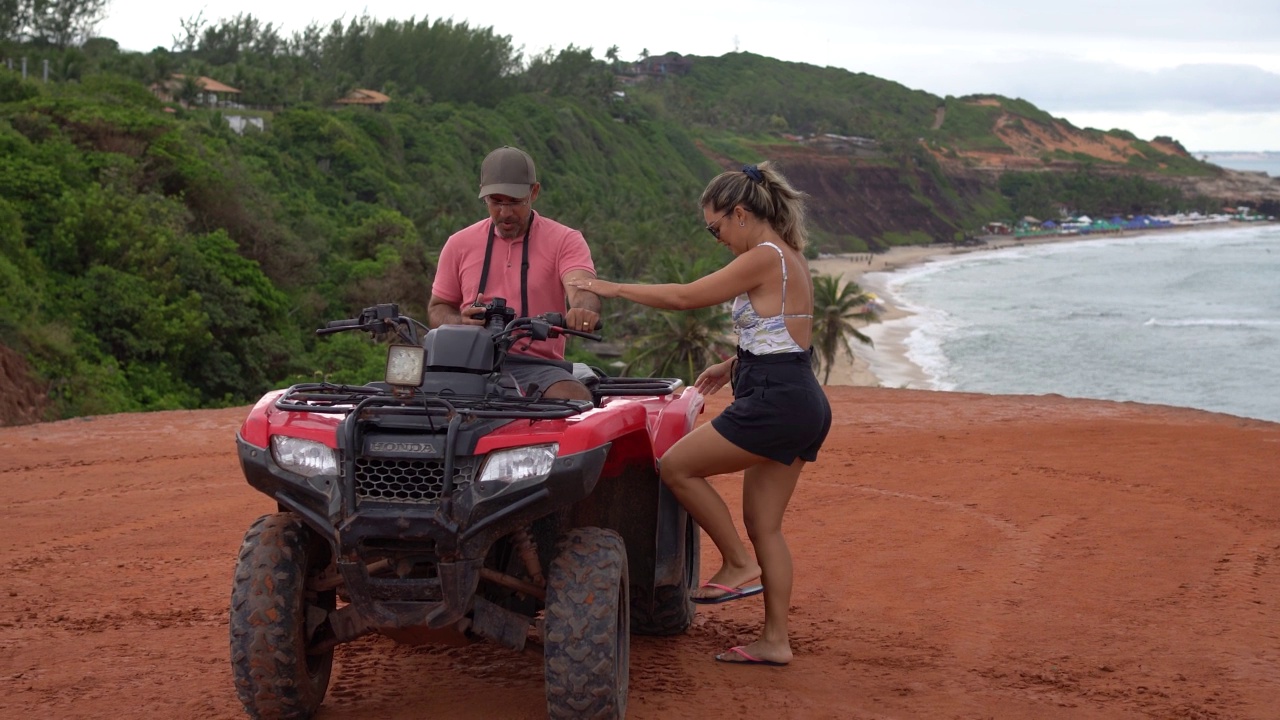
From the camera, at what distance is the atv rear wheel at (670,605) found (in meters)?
5.85

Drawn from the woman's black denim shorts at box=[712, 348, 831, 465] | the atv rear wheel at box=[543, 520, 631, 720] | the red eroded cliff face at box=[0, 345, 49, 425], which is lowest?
the red eroded cliff face at box=[0, 345, 49, 425]

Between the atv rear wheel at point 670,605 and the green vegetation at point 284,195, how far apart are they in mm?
7655

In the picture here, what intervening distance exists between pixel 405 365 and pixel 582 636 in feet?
3.61

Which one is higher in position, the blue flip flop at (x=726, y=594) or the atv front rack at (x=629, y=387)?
the atv front rack at (x=629, y=387)

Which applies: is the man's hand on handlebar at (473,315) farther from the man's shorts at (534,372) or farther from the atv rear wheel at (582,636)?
the atv rear wheel at (582,636)

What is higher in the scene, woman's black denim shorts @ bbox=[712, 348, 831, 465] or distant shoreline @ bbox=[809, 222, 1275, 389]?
woman's black denim shorts @ bbox=[712, 348, 831, 465]

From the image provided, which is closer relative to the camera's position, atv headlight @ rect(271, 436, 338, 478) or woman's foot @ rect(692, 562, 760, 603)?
atv headlight @ rect(271, 436, 338, 478)

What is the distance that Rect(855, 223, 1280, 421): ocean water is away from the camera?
50.2 m

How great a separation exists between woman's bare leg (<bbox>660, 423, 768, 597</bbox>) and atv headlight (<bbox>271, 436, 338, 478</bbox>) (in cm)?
150

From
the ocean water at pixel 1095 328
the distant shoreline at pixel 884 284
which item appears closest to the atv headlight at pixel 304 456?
the distant shoreline at pixel 884 284

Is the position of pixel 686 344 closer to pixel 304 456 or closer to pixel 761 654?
pixel 761 654

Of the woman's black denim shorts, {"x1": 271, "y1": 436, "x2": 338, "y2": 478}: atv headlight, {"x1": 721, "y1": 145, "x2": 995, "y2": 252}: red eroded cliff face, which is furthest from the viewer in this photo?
{"x1": 721, "y1": 145, "x2": 995, "y2": 252}: red eroded cliff face

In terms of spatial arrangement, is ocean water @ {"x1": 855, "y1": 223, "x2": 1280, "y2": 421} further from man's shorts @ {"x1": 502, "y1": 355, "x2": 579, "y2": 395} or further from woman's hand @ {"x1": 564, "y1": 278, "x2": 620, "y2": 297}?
woman's hand @ {"x1": 564, "y1": 278, "x2": 620, "y2": 297}

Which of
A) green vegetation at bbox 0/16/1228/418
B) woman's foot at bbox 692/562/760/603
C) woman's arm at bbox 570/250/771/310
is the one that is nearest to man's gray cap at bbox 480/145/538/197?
woman's arm at bbox 570/250/771/310
